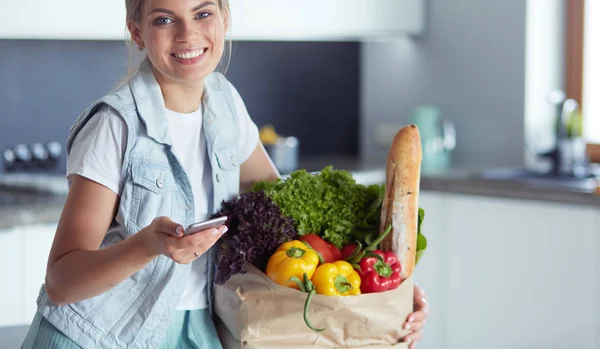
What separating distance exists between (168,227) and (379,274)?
1.21ft

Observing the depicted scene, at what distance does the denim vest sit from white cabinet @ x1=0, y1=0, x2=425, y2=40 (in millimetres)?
1257

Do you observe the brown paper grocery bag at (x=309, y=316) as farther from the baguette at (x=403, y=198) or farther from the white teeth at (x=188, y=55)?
the white teeth at (x=188, y=55)

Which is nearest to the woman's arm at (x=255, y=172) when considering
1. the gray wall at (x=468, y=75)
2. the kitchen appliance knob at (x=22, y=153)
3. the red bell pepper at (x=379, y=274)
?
the red bell pepper at (x=379, y=274)

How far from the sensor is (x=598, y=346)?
3.17 metres

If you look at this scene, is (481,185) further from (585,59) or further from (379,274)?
(379,274)

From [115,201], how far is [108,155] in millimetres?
73

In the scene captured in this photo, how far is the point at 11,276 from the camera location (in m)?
2.82

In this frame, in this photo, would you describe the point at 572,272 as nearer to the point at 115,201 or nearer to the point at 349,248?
the point at 349,248

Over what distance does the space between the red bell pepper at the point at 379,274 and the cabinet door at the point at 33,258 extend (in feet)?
5.57

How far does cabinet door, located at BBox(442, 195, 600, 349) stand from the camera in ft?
10.6

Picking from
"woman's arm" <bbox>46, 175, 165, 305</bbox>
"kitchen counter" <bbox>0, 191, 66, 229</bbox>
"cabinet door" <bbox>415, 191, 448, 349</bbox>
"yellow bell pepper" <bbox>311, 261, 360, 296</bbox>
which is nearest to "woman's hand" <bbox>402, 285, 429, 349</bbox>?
"yellow bell pepper" <bbox>311, 261, 360, 296</bbox>

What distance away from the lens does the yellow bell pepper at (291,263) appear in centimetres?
137

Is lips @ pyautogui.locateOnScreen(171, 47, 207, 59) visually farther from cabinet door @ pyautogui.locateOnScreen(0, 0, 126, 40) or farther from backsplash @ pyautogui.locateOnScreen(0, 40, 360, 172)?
backsplash @ pyautogui.locateOnScreen(0, 40, 360, 172)

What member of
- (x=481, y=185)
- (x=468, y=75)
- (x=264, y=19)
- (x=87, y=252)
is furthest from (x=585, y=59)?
(x=87, y=252)
